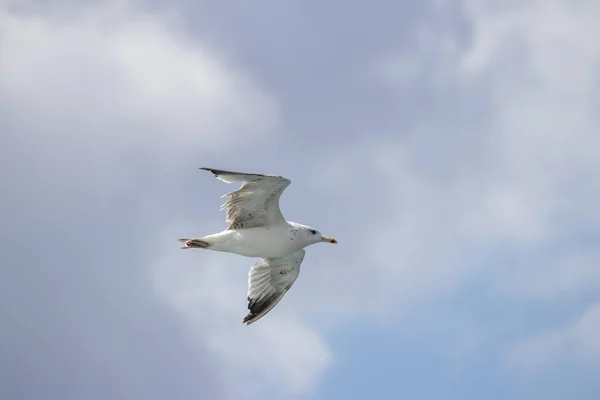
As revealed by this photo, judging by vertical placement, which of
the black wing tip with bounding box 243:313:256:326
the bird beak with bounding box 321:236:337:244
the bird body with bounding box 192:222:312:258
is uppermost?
the bird beak with bounding box 321:236:337:244

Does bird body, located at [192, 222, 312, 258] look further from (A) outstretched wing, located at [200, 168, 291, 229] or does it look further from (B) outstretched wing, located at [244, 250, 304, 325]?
(B) outstretched wing, located at [244, 250, 304, 325]

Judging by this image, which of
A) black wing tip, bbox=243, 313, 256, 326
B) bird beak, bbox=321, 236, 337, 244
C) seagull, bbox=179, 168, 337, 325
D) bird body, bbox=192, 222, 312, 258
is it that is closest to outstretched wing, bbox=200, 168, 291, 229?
seagull, bbox=179, 168, 337, 325

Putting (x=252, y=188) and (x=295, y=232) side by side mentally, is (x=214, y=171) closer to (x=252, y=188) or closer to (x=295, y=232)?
(x=252, y=188)

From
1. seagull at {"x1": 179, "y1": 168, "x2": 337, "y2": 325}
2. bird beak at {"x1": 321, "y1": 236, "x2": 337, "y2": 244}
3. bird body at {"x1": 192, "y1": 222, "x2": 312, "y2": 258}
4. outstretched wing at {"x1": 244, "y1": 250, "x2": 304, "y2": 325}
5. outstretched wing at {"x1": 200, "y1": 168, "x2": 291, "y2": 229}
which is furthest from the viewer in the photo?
outstretched wing at {"x1": 244, "y1": 250, "x2": 304, "y2": 325}

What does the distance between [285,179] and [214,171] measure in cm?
188

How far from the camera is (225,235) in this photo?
23844mm

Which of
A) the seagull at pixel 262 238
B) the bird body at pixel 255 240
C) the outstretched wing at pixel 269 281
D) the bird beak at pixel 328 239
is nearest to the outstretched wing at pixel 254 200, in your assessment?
the seagull at pixel 262 238

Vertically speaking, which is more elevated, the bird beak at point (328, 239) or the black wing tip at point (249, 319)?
the bird beak at point (328, 239)

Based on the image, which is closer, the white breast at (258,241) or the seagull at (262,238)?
the seagull at (262,238)

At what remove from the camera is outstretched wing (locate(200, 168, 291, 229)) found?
22.1 m

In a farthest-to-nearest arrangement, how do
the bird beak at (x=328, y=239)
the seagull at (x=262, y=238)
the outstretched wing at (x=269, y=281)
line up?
the outstretched wing at (x=269, y=281)
the bird beak at (x=328, y=239)
the seagull at (x=262, y=238)

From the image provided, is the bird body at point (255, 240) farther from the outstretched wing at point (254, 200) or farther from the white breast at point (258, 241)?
the outstretched wing at point (254, 200)

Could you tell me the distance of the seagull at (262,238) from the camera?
22.8 meters

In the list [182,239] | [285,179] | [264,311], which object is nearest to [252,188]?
[285,179]
